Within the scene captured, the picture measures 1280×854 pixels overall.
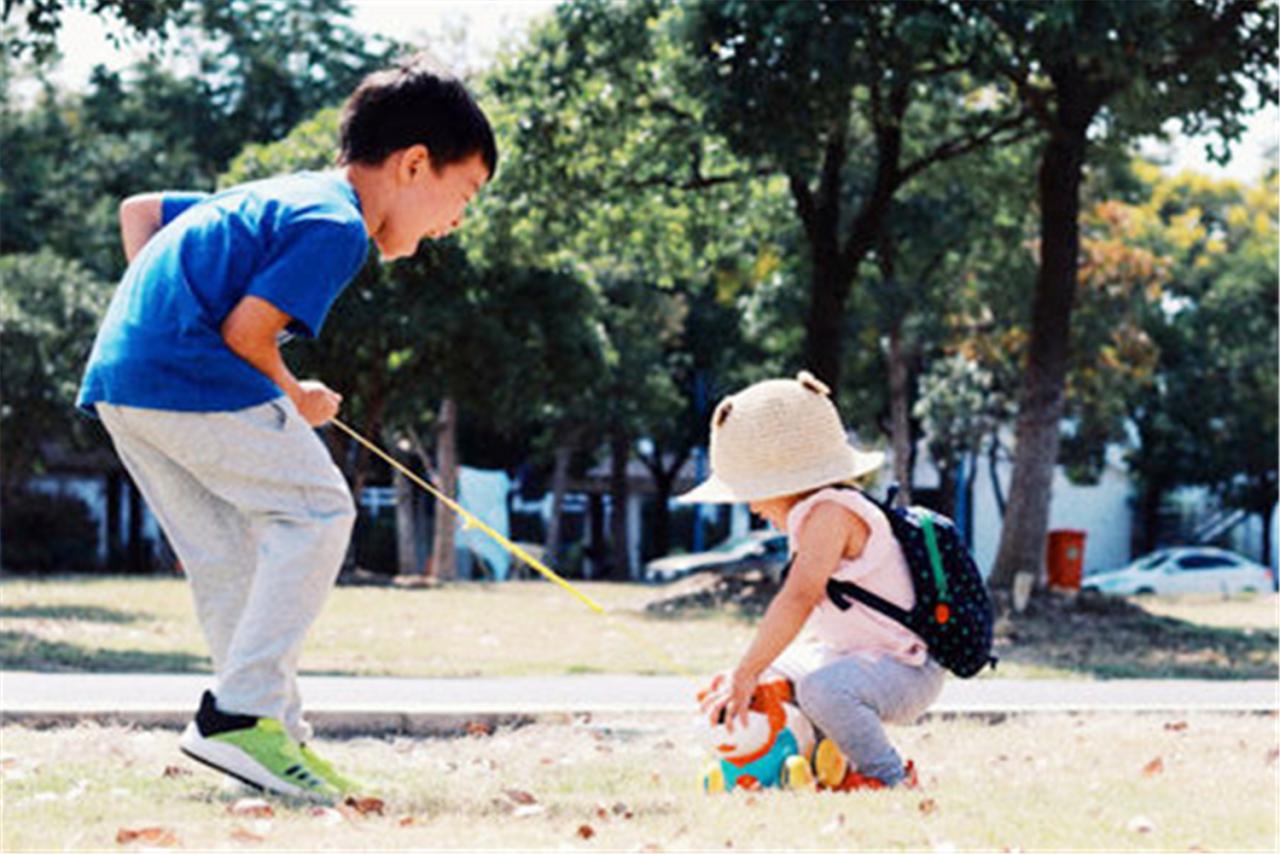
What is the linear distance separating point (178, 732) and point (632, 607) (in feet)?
42.5

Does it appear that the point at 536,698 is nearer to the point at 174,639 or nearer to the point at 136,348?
the point at 136,348

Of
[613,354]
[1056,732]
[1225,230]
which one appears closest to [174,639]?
[1056,732]

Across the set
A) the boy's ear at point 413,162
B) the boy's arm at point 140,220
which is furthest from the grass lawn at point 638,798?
the boy's ear at point 413,162

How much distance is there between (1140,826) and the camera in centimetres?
423

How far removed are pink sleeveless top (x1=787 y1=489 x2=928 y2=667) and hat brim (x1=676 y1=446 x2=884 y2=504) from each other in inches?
1.5

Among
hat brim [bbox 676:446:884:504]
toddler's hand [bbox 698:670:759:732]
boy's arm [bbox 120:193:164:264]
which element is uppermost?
boy's arm [bbox 120:193:164:264]

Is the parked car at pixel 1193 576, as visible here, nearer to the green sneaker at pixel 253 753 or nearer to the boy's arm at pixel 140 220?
the boy's arm at pixel 140 220

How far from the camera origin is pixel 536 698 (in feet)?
26.5

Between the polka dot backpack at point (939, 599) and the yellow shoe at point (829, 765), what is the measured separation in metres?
0.40

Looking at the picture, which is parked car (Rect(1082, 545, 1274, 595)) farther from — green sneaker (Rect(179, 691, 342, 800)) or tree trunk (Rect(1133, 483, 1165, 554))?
green sneaker (Rect(179, 691, 342, 800))

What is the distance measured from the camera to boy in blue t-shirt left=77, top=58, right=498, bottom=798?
14.8 feet

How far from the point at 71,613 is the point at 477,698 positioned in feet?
29.0

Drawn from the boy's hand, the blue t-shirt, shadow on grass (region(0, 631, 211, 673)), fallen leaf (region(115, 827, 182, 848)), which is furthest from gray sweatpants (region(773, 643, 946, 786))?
shadow on grass (region(0, 631, 211, 673))

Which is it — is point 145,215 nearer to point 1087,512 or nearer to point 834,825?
point 834,825
